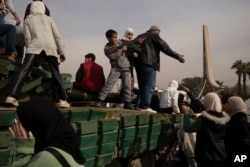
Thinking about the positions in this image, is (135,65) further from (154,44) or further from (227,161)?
(227,161)

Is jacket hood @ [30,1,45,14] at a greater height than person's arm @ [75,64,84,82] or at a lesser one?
greater

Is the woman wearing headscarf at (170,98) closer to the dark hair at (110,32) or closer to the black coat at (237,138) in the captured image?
the dark hair at (110,32)

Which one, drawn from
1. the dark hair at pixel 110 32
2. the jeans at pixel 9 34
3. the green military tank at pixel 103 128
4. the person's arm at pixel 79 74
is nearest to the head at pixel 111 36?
the dark hair at pixel 110 32

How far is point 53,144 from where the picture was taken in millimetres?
1935

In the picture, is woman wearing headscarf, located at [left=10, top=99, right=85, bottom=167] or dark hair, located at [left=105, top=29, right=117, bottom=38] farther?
dark hair, located at [left=105, top=29, right=117, bottom=38]

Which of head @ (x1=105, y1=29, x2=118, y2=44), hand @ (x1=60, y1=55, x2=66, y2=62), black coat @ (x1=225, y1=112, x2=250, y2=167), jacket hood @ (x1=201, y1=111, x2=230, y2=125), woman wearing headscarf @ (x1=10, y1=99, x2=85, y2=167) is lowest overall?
black coat @ (x1=225, y1=112, x2=250, y2=167)

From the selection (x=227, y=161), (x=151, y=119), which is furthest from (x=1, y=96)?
(x=227, y=161)

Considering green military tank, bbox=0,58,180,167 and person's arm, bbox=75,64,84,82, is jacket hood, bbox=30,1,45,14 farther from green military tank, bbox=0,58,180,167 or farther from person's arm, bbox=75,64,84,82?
person's arm, bbox=75,64,84,82

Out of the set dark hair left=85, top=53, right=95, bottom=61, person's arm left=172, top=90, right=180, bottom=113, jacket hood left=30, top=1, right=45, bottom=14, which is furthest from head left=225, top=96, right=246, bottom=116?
person's arm left=172, top=90, right=180, bottom=113

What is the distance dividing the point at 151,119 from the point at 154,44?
62.9 inches

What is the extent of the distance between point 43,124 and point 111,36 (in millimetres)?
4694

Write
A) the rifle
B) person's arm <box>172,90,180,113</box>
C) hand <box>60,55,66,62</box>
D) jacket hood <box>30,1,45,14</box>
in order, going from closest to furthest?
jacket hood <box>30,1,45,14</box>
hand <box>60,55,66,62</box>
the rifle
person's arm <box>172,90,180,113</box>

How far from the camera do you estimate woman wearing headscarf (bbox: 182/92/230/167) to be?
471 cm

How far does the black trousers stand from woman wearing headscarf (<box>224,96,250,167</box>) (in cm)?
230
